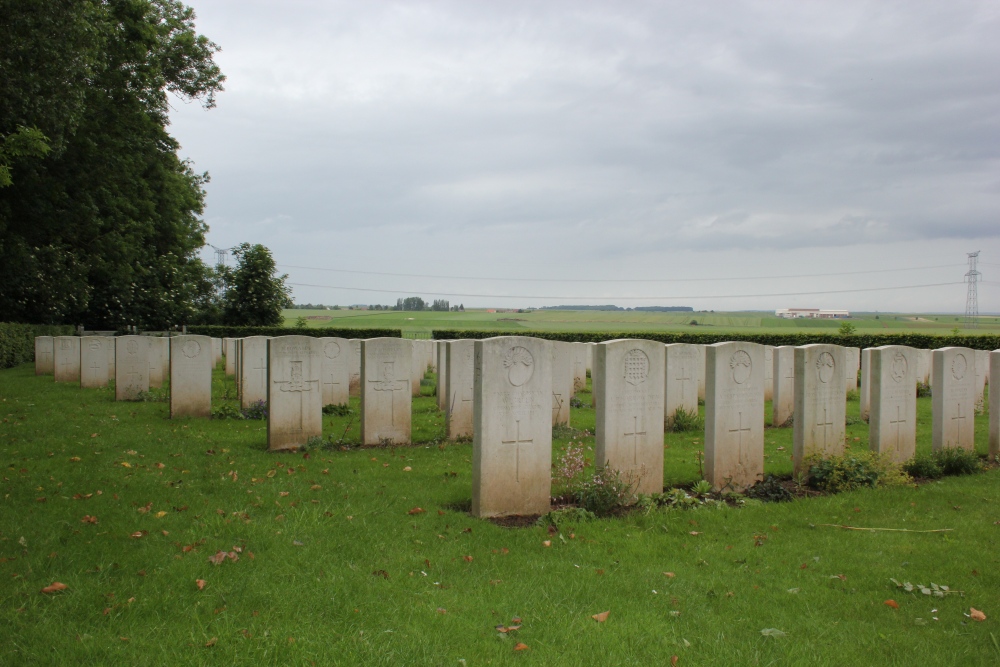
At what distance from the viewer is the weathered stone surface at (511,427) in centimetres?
623

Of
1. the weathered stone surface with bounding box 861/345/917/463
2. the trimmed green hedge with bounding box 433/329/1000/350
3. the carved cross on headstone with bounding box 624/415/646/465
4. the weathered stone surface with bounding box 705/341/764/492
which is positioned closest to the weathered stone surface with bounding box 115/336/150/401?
the trimmed green hedge with bounding box 433/329/1000/350

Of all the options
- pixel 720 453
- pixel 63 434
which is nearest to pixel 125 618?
pixel 720 453

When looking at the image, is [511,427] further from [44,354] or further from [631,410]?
[44,354]

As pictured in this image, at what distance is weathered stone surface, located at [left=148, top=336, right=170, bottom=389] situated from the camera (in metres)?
15.4

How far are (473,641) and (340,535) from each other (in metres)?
1.98

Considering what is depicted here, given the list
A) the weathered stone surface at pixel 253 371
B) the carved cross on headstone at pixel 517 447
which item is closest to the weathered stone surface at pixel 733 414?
the carved cross on headstone at pixel 517 447

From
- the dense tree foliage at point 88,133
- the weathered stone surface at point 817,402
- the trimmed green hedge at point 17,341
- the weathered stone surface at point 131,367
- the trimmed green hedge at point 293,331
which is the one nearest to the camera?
the weathered stone surface at point 817,402

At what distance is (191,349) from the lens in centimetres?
1214

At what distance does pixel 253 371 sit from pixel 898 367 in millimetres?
10698

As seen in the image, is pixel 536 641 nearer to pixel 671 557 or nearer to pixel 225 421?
pixel 671 557

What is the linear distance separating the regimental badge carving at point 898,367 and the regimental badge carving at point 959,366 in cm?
99

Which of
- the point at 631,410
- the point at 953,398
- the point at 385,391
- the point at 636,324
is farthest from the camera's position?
the point at 636,324

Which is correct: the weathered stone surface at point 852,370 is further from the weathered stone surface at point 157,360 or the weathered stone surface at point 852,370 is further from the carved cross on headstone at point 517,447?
the weathered stone surface at point 157,360

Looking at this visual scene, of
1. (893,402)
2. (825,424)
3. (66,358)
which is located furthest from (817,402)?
(66,358)
